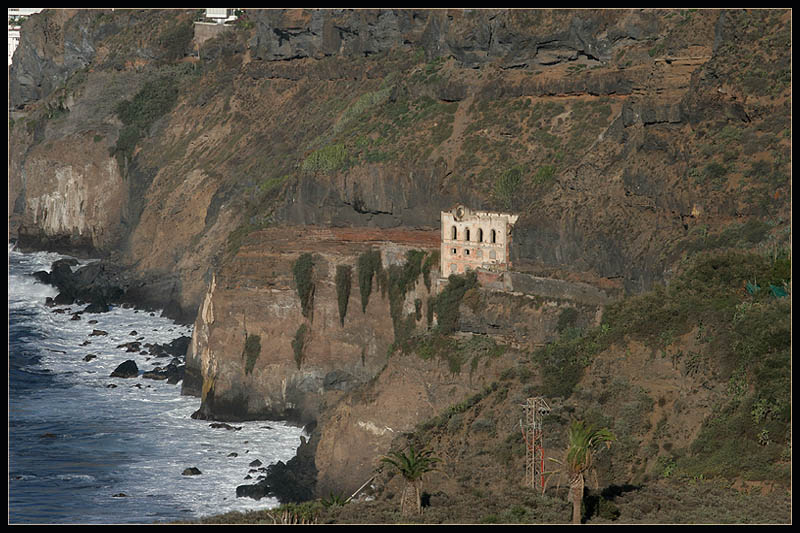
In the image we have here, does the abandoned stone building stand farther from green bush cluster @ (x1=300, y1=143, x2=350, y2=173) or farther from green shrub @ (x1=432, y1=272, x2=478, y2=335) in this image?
green bush cluster @ (x1=300, y1=143, x2=350, y2=173)

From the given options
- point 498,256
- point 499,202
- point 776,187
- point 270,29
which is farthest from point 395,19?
point 776,187

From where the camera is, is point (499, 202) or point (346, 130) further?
point (346, 130)

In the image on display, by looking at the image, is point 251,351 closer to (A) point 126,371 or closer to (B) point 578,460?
(A) point 126,371

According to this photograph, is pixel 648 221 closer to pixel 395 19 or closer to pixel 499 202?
pixel 499 202

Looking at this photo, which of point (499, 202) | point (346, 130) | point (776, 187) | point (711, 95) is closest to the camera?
point (776, 187)

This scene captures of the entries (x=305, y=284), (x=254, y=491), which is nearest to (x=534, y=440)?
(x=254, y=491)

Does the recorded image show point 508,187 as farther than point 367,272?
Yes
